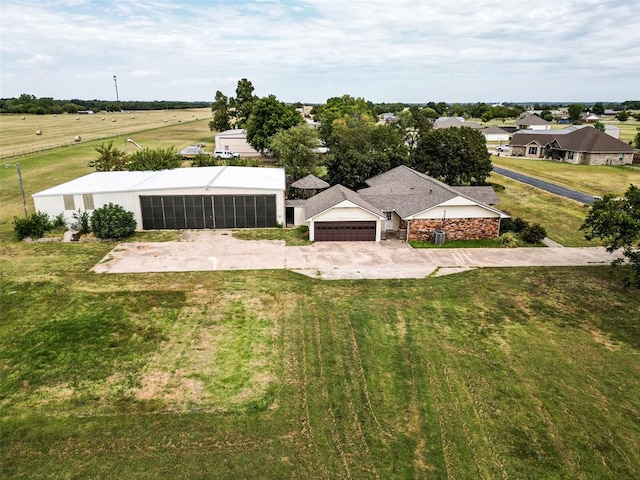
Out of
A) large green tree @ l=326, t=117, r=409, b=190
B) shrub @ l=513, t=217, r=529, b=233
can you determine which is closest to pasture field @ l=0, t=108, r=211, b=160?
large green tree @ l=326, t=117, r=409, b=190

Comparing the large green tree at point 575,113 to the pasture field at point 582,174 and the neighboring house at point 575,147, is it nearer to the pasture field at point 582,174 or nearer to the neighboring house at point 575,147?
the neighboring house at point 575,147

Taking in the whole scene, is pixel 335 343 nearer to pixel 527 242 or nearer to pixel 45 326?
pixel 45 326

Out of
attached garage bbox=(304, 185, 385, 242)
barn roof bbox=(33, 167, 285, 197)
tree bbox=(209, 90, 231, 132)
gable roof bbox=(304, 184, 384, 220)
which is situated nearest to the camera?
attached garage bbox=(304, 185, 385, 242)

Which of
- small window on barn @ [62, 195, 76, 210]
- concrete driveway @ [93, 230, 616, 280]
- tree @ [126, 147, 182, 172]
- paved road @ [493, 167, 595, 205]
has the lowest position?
concrete driveway @ [93, 230, 616, 280]

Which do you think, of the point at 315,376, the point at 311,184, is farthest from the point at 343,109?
the point at 315,376

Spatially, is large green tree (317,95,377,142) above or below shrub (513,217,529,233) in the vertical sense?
above

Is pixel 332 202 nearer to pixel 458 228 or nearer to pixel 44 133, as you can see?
pixel 458 228

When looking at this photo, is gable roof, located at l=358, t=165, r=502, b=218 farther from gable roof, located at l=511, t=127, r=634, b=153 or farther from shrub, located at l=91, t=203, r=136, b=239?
gable roof, located at l=511, t=127, r=634, b=153

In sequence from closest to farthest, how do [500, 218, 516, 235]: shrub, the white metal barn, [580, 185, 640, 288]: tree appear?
[580, 185, 640, 288]: tree → the white metal barn → [500, 218, 516, 235]: shrub

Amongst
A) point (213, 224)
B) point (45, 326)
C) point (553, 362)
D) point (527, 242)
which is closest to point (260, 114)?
point (213, 224)
